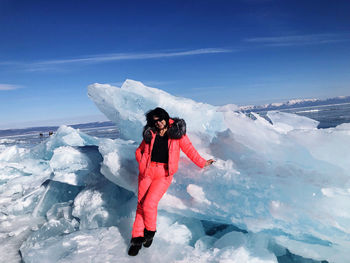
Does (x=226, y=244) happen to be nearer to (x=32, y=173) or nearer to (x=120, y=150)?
(x=120, y=150)

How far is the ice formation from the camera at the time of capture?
8.77 ft

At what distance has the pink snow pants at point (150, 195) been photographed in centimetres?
277

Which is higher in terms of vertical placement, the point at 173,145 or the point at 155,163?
the point at 173,145

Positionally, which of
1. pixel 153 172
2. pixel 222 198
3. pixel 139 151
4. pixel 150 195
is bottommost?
pixel 222 198

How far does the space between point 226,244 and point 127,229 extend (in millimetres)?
1128

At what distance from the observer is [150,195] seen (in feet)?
9.13

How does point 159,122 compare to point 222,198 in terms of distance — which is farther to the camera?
point 222,198

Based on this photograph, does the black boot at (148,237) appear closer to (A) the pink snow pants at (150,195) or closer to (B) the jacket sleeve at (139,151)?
(A) the pink snow pants at (150,195)

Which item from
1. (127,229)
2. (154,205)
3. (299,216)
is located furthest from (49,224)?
(299,216)

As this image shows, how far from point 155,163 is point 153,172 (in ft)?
0.31

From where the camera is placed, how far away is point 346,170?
104 inches

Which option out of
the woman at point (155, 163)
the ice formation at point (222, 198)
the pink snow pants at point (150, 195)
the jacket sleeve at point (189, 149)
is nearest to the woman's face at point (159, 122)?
the woman at point (155, 163)

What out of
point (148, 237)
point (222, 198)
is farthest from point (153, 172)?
point (222, 198)

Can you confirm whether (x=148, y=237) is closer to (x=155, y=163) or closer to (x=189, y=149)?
(x=155, y=163)
